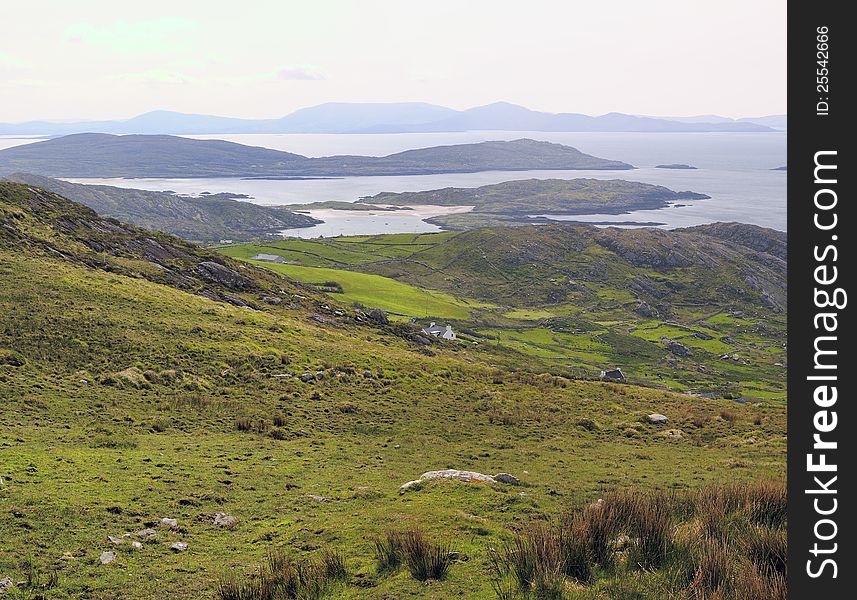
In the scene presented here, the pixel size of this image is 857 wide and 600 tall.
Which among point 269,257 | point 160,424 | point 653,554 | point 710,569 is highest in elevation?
point 710,569

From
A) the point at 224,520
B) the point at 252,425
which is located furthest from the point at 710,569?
the point at 252,425

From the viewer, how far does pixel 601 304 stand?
532ft

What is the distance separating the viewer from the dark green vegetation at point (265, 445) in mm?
12109

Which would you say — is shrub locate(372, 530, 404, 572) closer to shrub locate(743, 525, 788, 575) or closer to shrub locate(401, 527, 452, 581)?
shrub locate(401, 527, 452, 581)

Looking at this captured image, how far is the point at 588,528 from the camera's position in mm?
11406

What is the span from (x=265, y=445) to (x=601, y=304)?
148709mm

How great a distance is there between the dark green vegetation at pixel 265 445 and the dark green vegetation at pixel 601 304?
156 feet

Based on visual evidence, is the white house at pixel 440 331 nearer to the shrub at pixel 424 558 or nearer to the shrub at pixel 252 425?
the shrub at pixel 252 425

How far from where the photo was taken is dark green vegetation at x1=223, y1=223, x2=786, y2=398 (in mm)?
106812

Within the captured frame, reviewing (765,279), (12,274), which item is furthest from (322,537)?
(765,279)

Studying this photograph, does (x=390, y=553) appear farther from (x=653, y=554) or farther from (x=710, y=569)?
(x=710, y=569)

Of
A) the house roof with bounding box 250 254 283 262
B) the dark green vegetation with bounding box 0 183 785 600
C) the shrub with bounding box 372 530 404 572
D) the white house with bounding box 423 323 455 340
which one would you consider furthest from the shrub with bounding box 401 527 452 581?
the house roof with bounding box 250 254 283 262

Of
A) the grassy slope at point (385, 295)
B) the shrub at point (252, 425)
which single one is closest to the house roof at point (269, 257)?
the grassy slope at point (385, 295)
